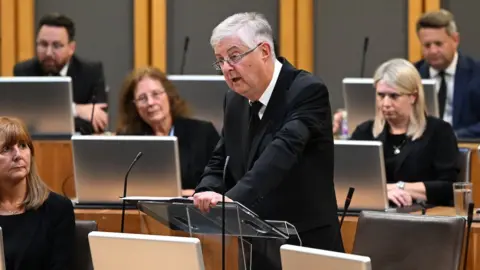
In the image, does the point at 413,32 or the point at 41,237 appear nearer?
the point at 41,237

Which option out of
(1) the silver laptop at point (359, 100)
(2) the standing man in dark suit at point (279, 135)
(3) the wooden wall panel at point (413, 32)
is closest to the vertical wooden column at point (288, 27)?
(3) the wooden wall panel at point (413, 32)

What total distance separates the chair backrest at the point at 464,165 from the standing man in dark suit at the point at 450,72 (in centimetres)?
136

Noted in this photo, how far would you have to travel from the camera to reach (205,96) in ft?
17.5

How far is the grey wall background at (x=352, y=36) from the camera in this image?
7238 mm

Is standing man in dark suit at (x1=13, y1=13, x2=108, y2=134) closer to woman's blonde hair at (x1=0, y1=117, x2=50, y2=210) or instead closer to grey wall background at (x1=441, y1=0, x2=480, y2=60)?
woman's blonde hair at (x1=0, y1=117, x2=50, y2=210)

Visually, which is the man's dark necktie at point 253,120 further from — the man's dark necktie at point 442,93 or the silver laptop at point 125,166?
the man's dark necktie at point 442,93

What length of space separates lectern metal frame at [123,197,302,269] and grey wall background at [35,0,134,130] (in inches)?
179

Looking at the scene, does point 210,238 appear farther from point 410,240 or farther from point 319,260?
point 319,260

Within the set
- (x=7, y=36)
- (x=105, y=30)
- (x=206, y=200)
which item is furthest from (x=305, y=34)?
(x=206, y=200)

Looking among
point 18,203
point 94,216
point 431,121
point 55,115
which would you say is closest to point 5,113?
point 55,115

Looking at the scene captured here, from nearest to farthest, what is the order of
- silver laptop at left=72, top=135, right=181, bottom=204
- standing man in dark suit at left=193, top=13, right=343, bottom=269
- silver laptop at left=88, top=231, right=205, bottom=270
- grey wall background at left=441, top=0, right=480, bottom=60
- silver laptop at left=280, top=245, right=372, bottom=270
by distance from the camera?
silver laptop at left=280, top=245, right=372, bottom=270
silver laptop at left=88, top=231, right=205, bottom=270
standing man in dark suit at left=193, top=13, right=343, bottom=269
silver laptop at left=72, top=135, right=181, bottom=204
grey wall background at left=441, top=0, right=480, bottom=60

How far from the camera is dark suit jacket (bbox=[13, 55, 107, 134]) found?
19.5 ft

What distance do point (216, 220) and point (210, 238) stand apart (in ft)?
1.33

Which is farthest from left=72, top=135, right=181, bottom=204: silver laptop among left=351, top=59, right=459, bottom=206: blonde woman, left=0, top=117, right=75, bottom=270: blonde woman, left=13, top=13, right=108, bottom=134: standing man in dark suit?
left=13, top=13, right=108, bottom=134: standing man in dark suit
